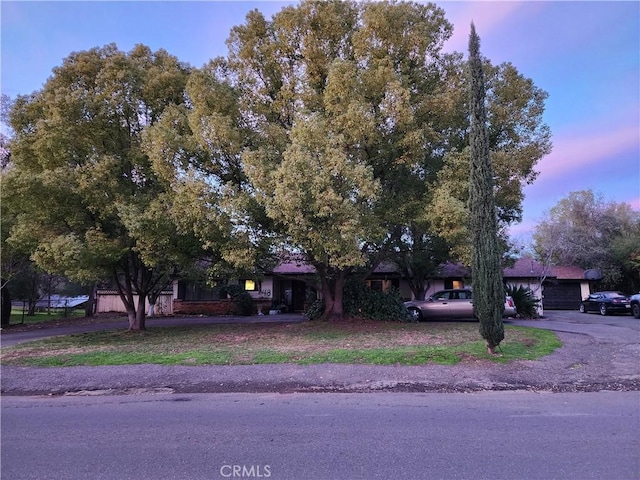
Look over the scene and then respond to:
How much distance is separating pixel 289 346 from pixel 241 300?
14537mm

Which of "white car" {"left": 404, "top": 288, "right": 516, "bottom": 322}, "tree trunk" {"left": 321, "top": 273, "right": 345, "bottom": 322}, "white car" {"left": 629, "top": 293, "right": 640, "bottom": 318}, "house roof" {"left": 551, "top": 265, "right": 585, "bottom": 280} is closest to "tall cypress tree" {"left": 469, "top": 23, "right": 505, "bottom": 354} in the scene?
"tree trunk" {"left": 321, "top": 273, "right": 345, "bottom": 322}

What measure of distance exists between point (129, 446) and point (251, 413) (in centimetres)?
181

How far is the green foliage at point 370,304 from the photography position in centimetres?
1789

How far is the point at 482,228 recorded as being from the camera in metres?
10.2

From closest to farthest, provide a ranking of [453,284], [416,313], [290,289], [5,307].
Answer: [416,313], [5,307], [453,284], [290,289]

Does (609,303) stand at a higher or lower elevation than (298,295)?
lower

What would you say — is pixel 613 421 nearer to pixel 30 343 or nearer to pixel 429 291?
pixel 30 343

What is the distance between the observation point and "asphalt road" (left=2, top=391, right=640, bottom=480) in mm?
4344

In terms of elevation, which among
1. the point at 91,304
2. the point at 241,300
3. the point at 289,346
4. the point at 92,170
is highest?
Result: the point at 92,170

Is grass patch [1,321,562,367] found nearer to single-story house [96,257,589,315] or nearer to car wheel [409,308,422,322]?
car wheel [409,308,422,322]

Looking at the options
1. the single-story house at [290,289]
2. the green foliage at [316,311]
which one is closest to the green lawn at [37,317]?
the single-story house at [290,289]

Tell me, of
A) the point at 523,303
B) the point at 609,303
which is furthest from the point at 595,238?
the point at 523,303

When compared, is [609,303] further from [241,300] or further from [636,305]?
[241,300]

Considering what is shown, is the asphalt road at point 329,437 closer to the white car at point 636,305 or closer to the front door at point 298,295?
the white car at point 636,305
